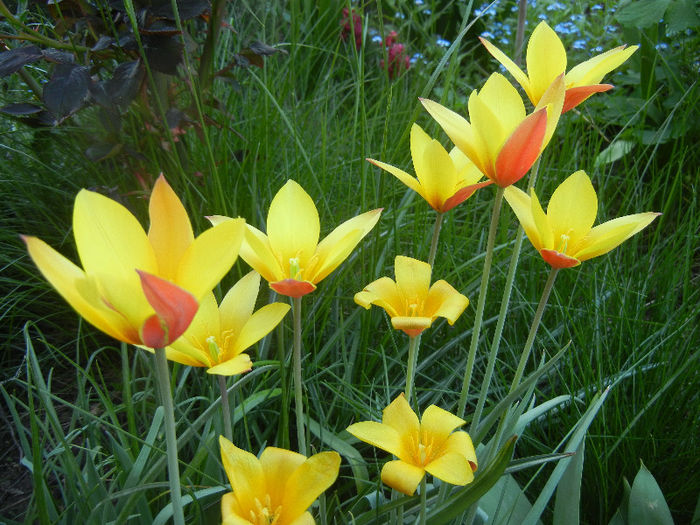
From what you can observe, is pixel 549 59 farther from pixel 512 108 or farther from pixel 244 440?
pixel 244 440

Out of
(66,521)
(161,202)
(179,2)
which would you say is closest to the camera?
(161,202)

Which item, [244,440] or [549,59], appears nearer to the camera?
[549,59]

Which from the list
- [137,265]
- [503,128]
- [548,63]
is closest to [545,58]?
[548,63]

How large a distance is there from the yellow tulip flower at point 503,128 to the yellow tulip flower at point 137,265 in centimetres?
27

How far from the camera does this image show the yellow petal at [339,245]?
63 cm

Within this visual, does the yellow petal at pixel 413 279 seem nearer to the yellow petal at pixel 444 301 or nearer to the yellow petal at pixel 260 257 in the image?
the yellow petal at pixel 444 301

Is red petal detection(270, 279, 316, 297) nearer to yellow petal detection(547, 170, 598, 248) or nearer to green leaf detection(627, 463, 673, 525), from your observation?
yellow petal detection(547, 170, 598, 248)

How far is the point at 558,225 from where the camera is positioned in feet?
2.41

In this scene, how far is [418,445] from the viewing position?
0.68 metres

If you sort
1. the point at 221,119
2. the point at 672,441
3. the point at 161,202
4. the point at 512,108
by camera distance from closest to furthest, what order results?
the point at 161,202 < the point at 512,108 < the point at 672,441 < the point at 221,119

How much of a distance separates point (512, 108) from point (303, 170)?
3.56ft

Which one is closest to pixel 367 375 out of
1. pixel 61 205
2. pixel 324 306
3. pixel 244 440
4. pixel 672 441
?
pixel 324 306

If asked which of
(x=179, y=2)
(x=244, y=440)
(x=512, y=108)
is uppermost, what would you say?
(x=179, y=2)

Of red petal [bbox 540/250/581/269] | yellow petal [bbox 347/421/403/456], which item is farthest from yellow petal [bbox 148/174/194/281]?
red petal [bbox 540/250/581/269]
